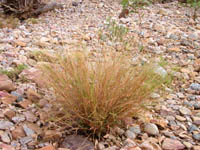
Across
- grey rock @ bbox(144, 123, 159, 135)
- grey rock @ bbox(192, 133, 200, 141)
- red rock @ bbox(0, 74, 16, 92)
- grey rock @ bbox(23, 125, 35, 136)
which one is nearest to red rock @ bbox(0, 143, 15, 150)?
grey rock @ bbox(23, 125, 35, 136)

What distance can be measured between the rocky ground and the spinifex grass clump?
4.7 inches

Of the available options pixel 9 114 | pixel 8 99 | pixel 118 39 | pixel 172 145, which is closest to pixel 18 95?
pixel 8 99

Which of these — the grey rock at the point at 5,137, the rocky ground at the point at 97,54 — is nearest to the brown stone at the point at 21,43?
the rocky ground at the point at 97,54

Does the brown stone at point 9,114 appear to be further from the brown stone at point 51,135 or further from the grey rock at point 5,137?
the brown stone at point 51,135

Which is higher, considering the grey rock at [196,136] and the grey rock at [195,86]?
the grey rock at [195,86]

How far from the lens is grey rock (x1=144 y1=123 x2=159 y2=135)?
1785 millimetres

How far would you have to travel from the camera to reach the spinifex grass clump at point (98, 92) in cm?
163

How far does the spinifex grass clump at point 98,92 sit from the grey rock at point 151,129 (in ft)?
0.35

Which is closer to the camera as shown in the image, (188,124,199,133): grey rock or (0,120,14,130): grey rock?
(0,120,14,130): grey rock

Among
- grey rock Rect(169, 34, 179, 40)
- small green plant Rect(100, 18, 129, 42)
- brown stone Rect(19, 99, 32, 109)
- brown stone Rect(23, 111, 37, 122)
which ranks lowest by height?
brown stone Rect(23, 111, 37, 122)

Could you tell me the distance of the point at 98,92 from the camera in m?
1.64

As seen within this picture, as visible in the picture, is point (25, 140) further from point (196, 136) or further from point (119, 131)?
point (196, 136)

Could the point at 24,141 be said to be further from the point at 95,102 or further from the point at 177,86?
the point at 177,86

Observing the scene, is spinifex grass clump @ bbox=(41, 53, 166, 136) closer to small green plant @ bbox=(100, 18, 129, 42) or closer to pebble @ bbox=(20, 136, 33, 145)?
pebble @ bbox=(20, 136, 33, 145)
